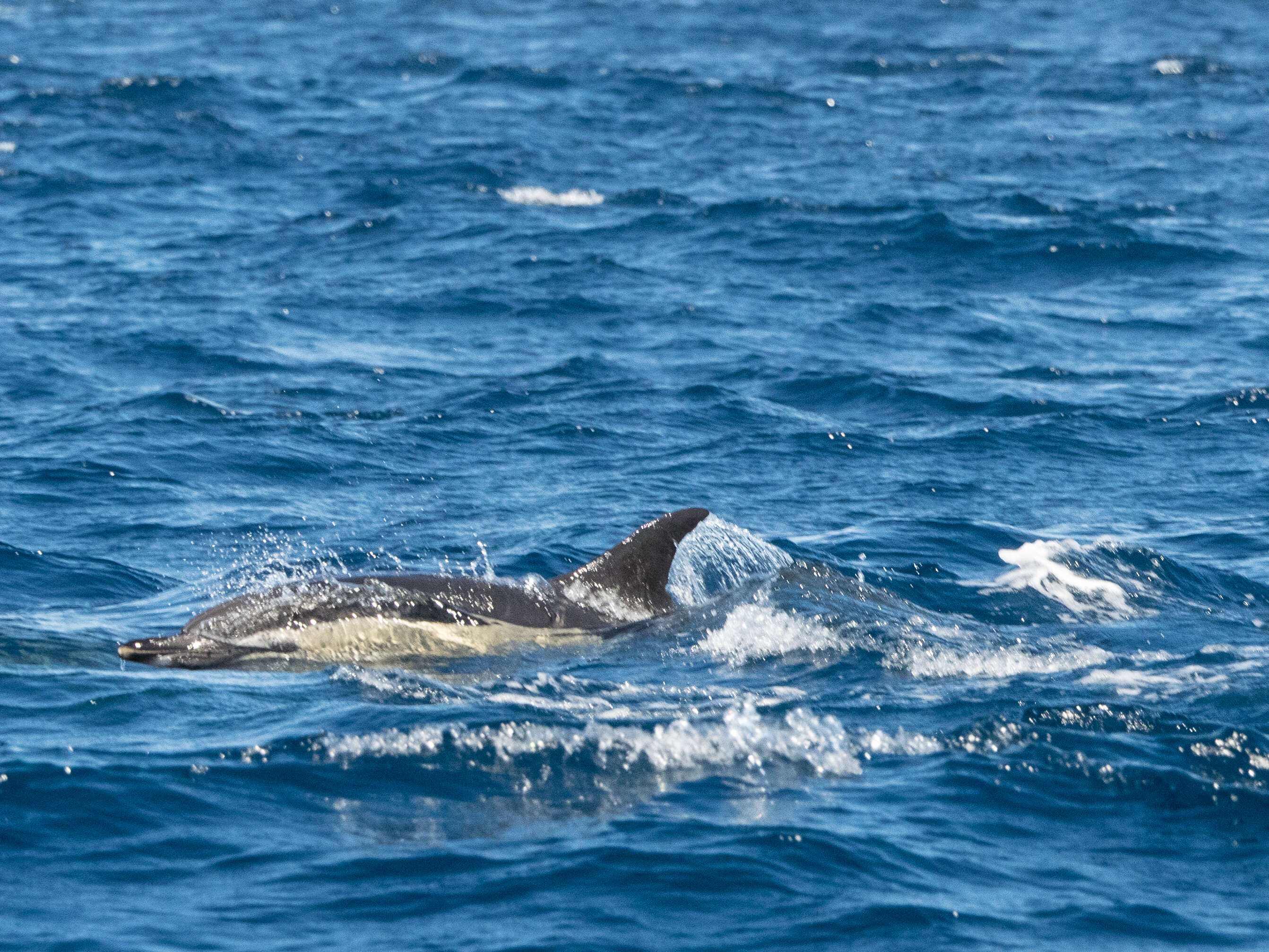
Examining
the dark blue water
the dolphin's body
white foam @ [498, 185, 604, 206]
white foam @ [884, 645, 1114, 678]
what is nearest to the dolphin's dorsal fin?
the dolphin's body

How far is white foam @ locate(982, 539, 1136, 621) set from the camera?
13.5 m

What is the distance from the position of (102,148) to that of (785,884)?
88.7 ft

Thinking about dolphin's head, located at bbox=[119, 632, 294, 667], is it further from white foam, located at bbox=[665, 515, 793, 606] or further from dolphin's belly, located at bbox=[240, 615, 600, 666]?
white foam, located at bbox=[665, 515, 793, 606]

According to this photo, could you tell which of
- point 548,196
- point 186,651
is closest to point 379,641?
point 186,651

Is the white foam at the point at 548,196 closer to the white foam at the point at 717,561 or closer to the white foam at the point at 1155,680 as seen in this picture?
the white foam at the point at 717,561

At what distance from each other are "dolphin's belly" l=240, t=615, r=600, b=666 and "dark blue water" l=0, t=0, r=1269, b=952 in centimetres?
37

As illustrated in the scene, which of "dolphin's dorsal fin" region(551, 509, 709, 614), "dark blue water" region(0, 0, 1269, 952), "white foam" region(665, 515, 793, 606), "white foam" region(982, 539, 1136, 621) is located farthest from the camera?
"white foam" region(665, 515, 793, 606)

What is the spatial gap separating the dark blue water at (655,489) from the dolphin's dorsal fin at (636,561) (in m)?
0.44

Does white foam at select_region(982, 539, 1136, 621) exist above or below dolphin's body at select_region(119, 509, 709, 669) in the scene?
below

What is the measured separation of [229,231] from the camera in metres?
26.6

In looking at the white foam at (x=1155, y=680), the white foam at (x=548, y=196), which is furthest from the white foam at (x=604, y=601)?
the white foam at (x=548, y=196)

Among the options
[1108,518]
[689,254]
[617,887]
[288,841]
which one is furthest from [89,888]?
[689,254]

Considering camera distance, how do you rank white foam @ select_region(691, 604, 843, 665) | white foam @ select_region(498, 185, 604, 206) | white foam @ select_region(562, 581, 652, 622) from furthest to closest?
white foam @ select_region(498, 185, 604, 206)
white foam @ select_region(562, 581, 652, 622)
white foam @ select_region(691, 604, 843, 665)

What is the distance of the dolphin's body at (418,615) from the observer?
1196cm
